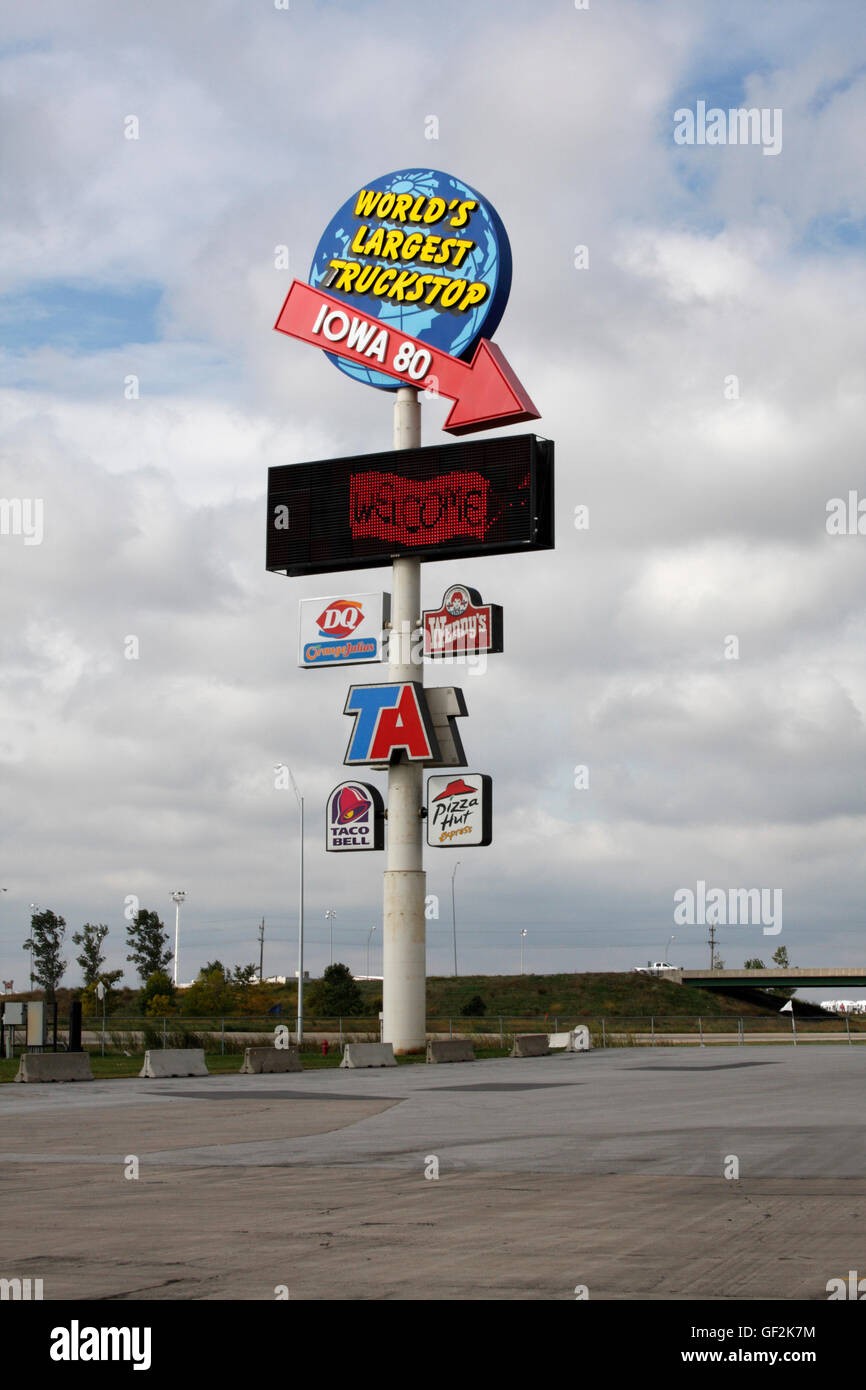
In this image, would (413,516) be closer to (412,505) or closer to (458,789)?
(412,505)

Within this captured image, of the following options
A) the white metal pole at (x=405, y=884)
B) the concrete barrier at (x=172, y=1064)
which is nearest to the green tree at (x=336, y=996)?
the white metal pole at (x=405, y=884)

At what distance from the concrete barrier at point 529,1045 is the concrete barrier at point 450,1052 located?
1713 mm

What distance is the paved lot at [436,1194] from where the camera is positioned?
→ 891 cm

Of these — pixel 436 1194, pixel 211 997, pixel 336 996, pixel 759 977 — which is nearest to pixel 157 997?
pixel 211 997

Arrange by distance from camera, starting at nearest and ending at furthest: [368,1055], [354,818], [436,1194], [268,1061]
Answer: [436,1194] → [268,1061] → [368,1055] → [354,818]

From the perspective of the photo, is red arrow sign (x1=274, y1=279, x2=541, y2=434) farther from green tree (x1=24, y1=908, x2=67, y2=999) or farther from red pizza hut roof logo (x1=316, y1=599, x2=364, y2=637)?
green tree (x1=24, y1=908, x2=67, y2=999)

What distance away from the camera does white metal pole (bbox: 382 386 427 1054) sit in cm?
4516

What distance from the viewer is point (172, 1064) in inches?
1288

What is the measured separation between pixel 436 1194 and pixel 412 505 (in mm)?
33361

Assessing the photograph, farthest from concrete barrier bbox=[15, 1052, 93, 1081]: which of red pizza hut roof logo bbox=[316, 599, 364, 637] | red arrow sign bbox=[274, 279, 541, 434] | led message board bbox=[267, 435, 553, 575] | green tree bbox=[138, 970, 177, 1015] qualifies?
green tree bbox=[138, 970, 177, 1015]

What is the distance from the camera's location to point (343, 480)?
151 feet

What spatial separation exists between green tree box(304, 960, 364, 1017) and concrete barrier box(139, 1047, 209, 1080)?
2041 inches
